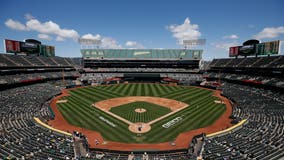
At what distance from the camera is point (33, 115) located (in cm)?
3366

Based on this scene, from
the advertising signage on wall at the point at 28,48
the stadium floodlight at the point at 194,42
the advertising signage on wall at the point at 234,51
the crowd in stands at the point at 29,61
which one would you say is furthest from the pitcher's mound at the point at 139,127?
the stadium floodlight at the point at 194,42

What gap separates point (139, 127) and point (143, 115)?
633 centimetres

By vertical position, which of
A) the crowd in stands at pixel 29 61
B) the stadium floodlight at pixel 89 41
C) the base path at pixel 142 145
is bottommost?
the base path at pixel 142 145

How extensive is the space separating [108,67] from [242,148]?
3238 inches

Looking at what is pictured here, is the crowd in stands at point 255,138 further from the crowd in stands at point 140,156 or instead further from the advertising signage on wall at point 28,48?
the advertising signage on wall at point 28,48

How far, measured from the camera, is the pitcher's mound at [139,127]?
2870 cm

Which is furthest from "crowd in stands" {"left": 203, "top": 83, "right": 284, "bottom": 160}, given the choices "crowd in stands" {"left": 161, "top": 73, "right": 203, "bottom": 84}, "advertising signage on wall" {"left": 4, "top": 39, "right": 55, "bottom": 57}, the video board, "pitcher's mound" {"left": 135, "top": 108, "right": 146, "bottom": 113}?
"advertising signage on wall" {"left": 4, "top": 39, "right": 55, "bottom": 57}

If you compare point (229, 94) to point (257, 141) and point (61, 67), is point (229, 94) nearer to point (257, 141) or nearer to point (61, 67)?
point (257, 141)

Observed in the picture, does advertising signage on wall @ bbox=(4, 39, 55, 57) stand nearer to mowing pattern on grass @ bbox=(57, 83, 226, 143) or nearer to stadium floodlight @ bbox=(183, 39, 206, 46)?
mowing pattern on grass @ bbox=(57, 83, 226, 143)

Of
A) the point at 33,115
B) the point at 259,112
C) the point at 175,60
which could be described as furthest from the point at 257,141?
the point at 175,60

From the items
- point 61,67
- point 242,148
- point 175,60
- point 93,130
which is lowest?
point 93,130

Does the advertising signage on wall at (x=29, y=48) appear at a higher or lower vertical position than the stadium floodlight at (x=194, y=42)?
lower

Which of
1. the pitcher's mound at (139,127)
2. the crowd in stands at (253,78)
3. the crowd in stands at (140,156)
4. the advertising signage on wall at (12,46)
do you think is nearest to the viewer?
the crowd in stands at (140,156)

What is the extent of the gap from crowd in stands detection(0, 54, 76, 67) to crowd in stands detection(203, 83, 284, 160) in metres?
71.2
